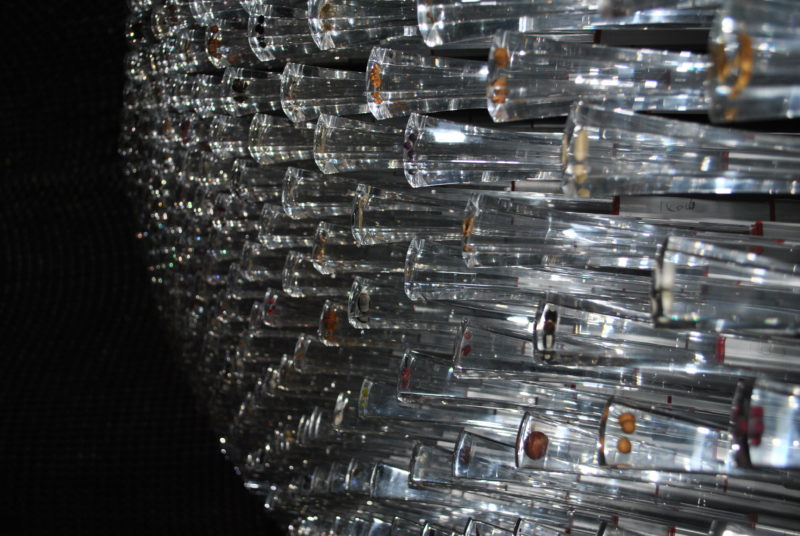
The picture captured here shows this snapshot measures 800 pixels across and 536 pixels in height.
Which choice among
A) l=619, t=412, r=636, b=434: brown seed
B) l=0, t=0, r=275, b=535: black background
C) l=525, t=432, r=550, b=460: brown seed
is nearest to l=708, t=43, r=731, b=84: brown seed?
l=619, t=412, r=636, b=434: brown seed

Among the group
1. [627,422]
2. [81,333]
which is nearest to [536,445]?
[627,422]

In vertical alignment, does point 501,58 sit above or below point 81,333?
above

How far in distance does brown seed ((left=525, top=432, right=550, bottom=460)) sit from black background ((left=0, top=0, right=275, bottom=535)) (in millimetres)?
2203

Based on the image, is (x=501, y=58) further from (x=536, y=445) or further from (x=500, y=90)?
(x=536, y=445)

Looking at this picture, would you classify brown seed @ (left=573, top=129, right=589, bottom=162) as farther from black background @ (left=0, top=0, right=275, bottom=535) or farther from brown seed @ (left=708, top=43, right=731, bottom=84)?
black background @ (left=0, top=0, right=275, bottom=535)

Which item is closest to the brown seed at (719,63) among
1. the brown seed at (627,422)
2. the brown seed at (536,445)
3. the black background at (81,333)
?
the brown seed at (627,422)

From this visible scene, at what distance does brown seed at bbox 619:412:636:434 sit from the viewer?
0.77 metres

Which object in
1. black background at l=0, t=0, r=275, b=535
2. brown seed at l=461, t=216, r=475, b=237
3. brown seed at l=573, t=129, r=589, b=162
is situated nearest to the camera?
brown seed at l=573, t=129, r=589, b=162

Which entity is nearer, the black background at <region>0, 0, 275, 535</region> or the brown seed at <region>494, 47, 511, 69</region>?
the brown seed at <region>494, 47, 511, 69</region>

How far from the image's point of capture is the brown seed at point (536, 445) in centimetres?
89

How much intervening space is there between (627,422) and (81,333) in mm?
2626

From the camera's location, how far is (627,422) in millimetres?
771

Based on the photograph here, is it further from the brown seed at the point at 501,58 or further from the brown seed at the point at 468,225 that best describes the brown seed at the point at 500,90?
the brown seed at the point at 468,225

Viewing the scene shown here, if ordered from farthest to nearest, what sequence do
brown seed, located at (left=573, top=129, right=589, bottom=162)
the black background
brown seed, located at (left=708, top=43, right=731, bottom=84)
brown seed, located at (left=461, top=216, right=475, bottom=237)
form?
the black background < brown seed, located at (left=461, top=216, right=475, bottom=237) < brown seed, located at (left=573, top=129, right=589, bottom=162) < brown seed, located at (left=708, top=43, right=731, bottom=84)
